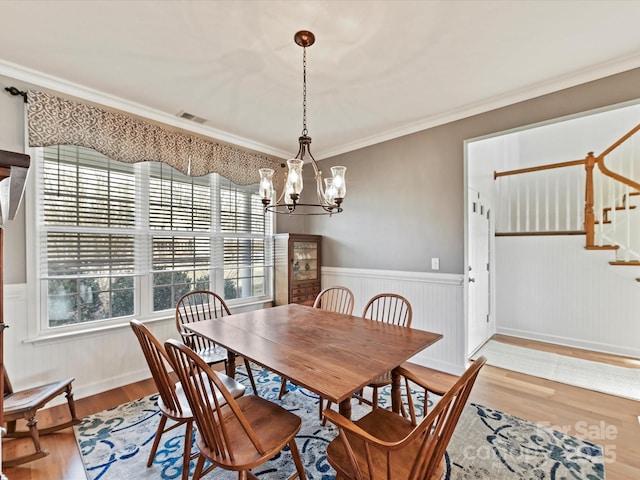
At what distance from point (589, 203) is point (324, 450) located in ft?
13.9

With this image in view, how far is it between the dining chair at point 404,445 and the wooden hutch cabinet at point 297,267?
2.53 meters

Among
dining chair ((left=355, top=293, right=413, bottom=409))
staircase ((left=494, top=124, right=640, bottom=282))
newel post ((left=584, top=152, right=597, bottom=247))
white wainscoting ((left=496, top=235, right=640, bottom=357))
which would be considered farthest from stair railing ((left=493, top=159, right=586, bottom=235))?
dining chair ((left=355, top=293, right=413, bottom=409))

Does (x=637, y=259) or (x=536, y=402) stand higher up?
(x=637, y=259)

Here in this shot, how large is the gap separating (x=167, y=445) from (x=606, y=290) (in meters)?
4.80

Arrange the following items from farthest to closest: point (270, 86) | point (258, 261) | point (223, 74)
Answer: point (258, 261), point (270, 86), point (223, 74)

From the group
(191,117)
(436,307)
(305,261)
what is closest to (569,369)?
(436,307)

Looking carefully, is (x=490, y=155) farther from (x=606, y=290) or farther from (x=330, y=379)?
(x=330, y=379)

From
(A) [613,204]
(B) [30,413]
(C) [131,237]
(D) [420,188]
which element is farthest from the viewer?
(A) [613,204]

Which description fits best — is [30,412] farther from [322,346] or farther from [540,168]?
[540,168]

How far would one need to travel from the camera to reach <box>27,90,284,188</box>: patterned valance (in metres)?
2.36

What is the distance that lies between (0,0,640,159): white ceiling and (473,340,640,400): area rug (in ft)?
8.69

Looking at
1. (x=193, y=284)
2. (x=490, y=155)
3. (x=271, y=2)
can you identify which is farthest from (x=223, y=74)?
(x=490, y=155)

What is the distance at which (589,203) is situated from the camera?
12.4 feet

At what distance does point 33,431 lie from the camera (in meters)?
1.83
